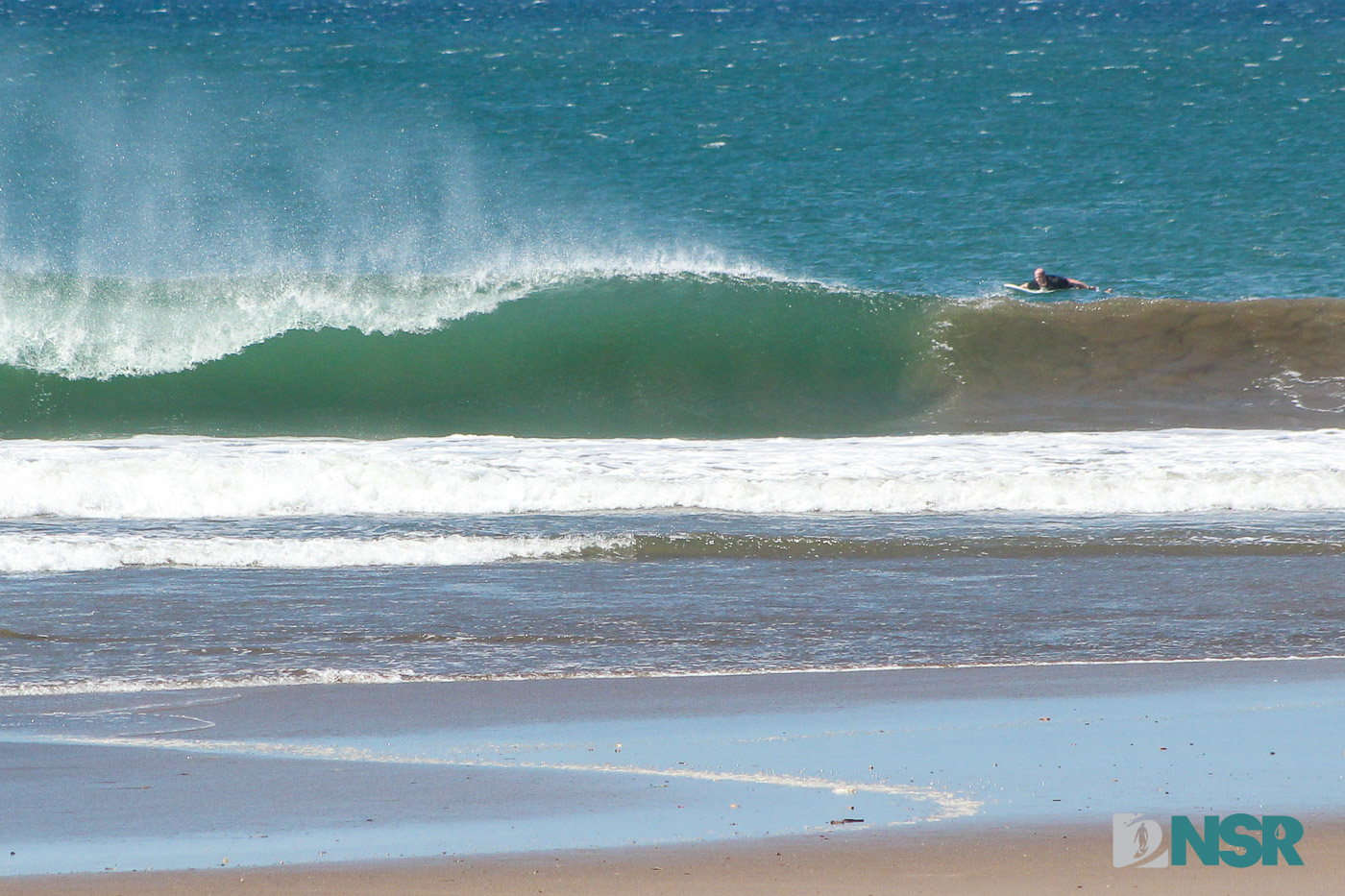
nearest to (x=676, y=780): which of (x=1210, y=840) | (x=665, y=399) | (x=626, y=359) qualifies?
(x=1210, y=840)

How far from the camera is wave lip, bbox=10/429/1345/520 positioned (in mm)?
8070

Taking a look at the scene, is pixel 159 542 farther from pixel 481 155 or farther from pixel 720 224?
pixel 481 155

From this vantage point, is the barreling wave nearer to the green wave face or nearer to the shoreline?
the green wave face

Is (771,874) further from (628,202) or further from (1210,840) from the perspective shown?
(628,202)

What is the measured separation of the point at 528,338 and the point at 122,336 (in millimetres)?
3821

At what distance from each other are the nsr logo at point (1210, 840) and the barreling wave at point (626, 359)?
8784mm

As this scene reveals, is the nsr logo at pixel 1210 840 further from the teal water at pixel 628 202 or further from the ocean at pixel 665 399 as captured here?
the teal water at pixel 628 202

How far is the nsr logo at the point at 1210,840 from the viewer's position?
9.79ft

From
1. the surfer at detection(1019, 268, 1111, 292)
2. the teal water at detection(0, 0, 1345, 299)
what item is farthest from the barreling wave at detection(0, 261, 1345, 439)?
the teal water at detection(0, 0, 1345, 299)

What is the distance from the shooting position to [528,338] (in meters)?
14.2

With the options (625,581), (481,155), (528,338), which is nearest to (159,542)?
(625,581)

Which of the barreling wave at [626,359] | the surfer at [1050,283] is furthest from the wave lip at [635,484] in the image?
the surfer at [1050,283]

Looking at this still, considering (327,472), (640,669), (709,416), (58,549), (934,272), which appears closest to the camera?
(640,669)

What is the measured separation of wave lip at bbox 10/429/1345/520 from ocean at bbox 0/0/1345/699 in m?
0.04
